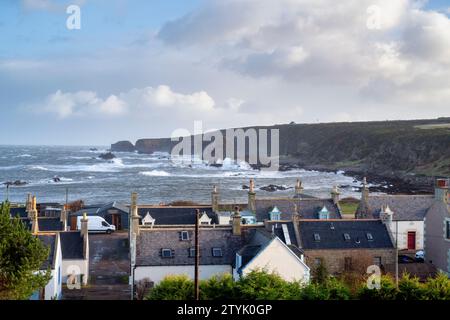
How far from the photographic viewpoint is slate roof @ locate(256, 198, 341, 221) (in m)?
42.5

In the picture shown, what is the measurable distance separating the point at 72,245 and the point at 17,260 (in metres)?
14.0

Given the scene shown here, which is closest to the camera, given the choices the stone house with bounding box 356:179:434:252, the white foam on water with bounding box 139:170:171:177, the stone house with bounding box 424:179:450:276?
the stone house with bounding box 424:179:450:276

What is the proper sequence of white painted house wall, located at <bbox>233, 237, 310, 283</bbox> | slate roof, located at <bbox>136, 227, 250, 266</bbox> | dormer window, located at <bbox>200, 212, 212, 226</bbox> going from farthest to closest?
1. dormer window, located at <bbox>200, 212, 212, 226</bbox>
2. slate roof, located at <bbox>136, 227, 250, 266</bbox>
3. white painted house wall, located at <bbox>233, 237, 310, 283</bbox>

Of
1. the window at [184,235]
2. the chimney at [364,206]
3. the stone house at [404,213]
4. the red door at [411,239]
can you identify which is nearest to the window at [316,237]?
the window at [184,235]

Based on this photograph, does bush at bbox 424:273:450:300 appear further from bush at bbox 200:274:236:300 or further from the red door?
the red door

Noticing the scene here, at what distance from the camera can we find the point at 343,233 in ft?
116

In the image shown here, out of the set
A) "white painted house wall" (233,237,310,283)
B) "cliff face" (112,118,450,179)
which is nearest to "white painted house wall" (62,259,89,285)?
"white painted house wall" (233,237,310,283)

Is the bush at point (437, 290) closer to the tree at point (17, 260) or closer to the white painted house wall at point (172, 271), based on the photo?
the white painted house wall at point (172, 271)

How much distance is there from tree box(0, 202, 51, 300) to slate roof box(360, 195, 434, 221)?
28858 millimetres

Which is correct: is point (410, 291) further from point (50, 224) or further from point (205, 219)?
point (50, 224)

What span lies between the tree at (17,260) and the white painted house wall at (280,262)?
1067 centimetres

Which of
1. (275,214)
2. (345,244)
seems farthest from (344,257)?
(275,214)
